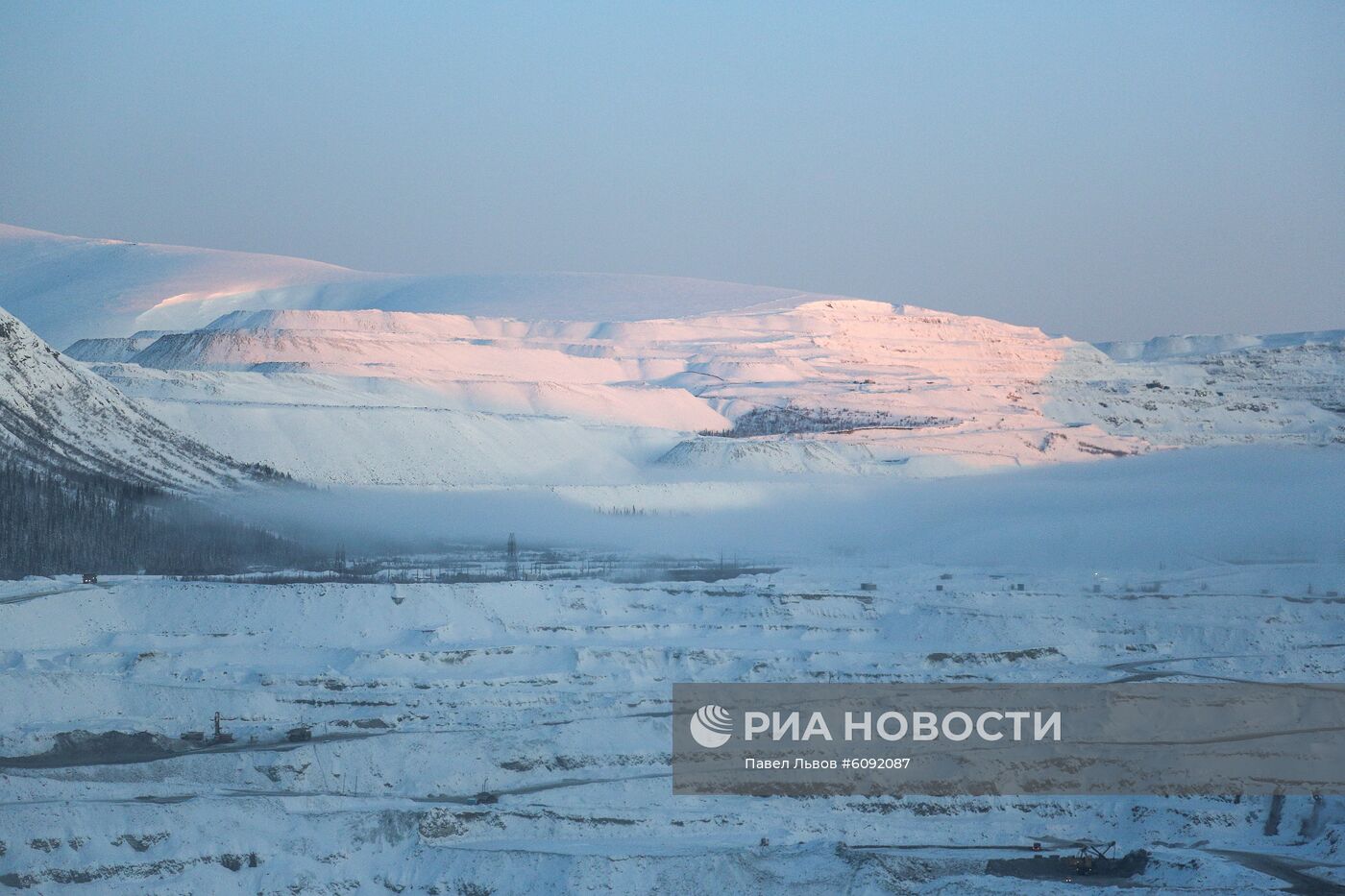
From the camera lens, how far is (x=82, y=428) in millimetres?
90562

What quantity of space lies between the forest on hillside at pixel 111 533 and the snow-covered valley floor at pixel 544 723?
20.4 ft

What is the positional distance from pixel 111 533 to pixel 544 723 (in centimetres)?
3290

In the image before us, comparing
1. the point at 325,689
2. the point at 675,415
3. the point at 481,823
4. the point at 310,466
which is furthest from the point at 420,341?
the point at 481,823

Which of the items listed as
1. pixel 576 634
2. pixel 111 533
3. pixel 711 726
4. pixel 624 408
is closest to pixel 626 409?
pixel 624 408

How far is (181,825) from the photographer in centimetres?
3528

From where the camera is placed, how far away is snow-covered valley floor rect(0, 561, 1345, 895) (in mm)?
35219

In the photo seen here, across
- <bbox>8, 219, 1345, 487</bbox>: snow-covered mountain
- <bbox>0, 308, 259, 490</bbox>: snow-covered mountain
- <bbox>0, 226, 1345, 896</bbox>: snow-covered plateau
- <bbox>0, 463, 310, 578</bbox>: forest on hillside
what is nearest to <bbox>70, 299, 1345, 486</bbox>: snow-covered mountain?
<bbox>8, 219, 1345, 487</bbox>: snow-covered mountain

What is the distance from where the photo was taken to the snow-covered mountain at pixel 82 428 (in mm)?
85312

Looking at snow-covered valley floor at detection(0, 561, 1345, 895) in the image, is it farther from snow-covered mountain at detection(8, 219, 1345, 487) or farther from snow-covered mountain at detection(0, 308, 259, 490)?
snow-covered mountain at detection(8, 219, 1345, 487)

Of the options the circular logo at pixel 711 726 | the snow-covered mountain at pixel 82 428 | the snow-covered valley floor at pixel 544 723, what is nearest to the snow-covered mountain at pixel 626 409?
the snow-covered mountain at pixel 82 428

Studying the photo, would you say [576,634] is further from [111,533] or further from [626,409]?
[626,409]

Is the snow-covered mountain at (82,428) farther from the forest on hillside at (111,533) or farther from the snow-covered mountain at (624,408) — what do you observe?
the snow-covered mountain at (624,408)

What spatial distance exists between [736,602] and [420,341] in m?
121

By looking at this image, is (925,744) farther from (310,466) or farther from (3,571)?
(310,466)
